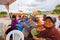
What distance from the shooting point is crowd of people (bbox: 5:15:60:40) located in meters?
1.43

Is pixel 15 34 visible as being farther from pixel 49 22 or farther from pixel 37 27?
pixel 49 22

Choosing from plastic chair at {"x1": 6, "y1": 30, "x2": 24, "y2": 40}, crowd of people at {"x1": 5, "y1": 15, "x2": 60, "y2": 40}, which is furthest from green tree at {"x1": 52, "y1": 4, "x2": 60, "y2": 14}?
plastic chair at {"x1": 6, "y1": 30, "x2": 24, "y2": 40}

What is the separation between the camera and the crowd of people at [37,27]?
143cm

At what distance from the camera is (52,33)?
142cm

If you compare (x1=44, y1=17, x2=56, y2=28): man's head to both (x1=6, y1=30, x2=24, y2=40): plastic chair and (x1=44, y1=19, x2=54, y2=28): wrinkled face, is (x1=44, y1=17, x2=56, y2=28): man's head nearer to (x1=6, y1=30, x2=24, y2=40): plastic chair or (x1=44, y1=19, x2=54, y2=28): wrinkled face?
(x1=44, y1=19, x2=54, y2=28): wrinkled face

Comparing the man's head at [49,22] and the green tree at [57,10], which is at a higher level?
the green tree at [57,10]

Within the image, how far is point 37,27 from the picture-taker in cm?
145

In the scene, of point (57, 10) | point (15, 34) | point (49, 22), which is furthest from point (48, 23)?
point (15, 34)

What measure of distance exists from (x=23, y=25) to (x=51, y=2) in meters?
0.34

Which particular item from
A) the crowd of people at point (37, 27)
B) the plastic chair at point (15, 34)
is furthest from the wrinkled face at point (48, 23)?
the plastic chair at point (15, 34)

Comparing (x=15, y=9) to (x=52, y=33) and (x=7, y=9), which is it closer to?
(x=7, y=9)

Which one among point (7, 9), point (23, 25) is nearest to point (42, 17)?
point (23, 25)

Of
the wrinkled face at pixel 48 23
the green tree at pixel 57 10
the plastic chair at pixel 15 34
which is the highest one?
the green tree at pixel 57 10

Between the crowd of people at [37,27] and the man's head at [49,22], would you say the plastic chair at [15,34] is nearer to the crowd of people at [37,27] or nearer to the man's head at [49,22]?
the crowd of people at [37,27]
